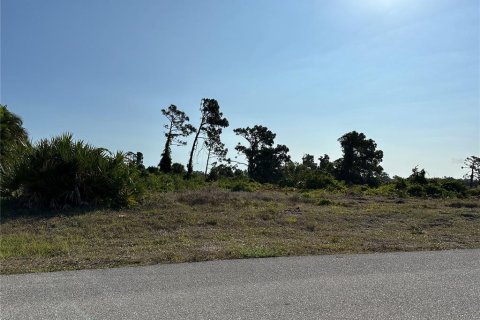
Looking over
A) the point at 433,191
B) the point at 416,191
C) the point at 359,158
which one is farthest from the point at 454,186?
the point at 359,158

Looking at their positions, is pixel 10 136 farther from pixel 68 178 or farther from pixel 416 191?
pixel 416 191

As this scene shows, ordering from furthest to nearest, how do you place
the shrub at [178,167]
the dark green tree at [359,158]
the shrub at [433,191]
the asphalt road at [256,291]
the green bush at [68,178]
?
the dark green tree at [359,158], the shrub at [178,167], the shrub at [433,191], the green bush at [68,178], the asphalt road at [256,291]

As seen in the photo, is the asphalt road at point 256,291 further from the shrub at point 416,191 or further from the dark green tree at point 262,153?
the dark green tree at point 262,153

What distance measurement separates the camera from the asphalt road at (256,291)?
14.1 feet

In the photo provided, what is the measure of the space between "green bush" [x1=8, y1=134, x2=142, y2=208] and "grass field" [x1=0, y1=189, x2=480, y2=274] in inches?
31.1

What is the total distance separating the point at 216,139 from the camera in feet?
158

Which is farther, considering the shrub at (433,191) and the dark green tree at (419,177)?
the dark green tree at (419,177)

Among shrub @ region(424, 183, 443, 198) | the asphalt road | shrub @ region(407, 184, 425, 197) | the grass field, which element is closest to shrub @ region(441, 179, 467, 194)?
shrub @ region(424, 183, 443, 198)

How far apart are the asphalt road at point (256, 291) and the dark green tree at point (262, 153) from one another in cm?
4721

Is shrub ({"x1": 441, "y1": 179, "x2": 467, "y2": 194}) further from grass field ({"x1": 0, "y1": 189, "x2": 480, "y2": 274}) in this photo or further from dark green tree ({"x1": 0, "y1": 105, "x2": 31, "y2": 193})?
dark green tree ({"x1": 0, "y1": 105, "x2": 31, "y2": 193})

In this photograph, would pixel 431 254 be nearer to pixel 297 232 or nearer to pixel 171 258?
pixel 297 232

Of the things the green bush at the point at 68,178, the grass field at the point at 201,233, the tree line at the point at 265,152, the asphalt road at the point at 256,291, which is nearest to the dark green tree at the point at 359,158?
the tree line at the point at 265,152

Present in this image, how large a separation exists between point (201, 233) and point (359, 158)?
43.1 m

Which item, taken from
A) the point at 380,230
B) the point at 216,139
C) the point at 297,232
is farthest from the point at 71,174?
the point at 216,139
